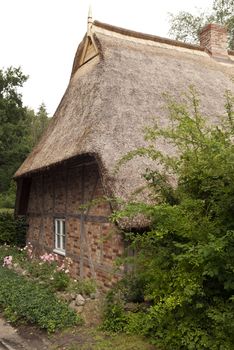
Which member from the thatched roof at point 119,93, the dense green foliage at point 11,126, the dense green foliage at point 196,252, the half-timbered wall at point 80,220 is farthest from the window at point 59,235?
the dense green foliage at point 11,126

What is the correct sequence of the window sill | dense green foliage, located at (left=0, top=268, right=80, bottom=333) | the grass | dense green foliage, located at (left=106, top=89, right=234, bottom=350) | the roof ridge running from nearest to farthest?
dense green foliage, located at (left=106, top=89, right=234, bottom=350) < the grass < dense green foliage, located at (left=0, top=268, right=80, bottom=333) < the window sill < the roof ridge

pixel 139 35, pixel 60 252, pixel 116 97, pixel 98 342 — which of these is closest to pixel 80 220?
pixel 60 252

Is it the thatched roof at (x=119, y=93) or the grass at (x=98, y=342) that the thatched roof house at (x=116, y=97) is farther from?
the grass at (x=98, y=342)

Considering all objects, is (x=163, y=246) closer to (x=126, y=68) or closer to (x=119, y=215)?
(x=119, y=215)

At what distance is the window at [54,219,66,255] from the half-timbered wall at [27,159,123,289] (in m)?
→ 0.18

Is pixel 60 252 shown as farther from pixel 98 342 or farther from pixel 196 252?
pixel 196 252

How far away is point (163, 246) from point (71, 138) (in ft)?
13.6

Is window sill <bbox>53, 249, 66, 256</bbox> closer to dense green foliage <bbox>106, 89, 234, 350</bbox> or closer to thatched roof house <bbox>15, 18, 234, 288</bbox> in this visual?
thatched roof house <bbox>15, 18, 234, 288</bbox>

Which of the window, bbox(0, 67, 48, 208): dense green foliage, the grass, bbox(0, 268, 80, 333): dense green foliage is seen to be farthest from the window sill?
bbox(0, 67, 48, 208): dense green foliage

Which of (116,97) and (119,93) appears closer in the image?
(116,97)

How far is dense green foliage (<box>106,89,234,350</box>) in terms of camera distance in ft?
13.4

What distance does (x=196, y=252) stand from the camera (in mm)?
4211

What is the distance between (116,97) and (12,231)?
7.57 meters

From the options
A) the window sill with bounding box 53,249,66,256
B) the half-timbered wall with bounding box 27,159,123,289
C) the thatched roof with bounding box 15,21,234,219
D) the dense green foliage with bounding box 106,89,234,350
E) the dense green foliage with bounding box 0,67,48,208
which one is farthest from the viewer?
the dense green foliage with bounding box 0,67,48,208
